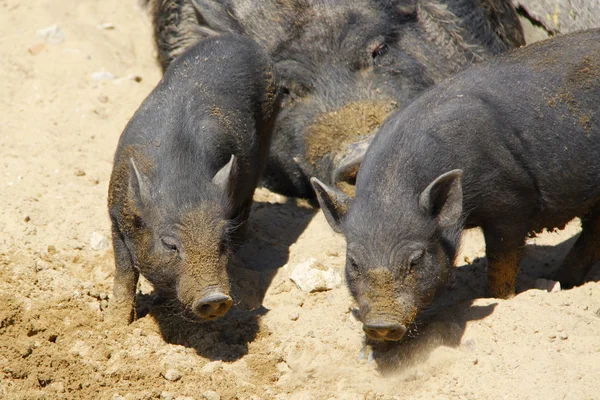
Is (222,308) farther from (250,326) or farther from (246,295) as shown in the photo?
(246,295)

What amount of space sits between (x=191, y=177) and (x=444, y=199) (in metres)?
1.18

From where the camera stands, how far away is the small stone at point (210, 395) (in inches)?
162

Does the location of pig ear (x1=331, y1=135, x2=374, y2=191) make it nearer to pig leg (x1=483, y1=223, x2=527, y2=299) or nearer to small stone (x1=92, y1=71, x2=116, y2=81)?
pig leg (x1=483, y1=223, x2=527, y2=299)

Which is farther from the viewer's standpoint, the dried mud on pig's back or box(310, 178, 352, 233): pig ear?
the dried mud on pig's back

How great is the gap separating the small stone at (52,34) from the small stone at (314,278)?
10.7 ft

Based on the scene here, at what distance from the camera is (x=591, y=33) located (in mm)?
5086

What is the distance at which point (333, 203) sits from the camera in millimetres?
4371

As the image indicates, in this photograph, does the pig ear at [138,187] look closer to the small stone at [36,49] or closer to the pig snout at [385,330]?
the pig snout at [385,330]

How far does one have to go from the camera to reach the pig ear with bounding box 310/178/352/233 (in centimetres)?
436

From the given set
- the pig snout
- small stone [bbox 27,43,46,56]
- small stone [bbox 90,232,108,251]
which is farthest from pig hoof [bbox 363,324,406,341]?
small stone [bbox 27,43,46,56]

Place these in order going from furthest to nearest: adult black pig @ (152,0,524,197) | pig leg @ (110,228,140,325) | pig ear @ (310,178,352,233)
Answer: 1. adult black pig @ (152,0,524,197)
2. pig leg @ (110,228,140,325)
3. pig ear @ (310,178,352,233)

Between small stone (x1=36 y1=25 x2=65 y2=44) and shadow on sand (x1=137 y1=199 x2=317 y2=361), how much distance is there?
2287 millimetres

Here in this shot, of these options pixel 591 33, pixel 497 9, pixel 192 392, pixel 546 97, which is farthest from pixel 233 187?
pixel 497 9

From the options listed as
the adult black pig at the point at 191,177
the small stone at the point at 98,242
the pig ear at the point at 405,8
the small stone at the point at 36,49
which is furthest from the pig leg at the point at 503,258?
the small stone at the point at 36,49
